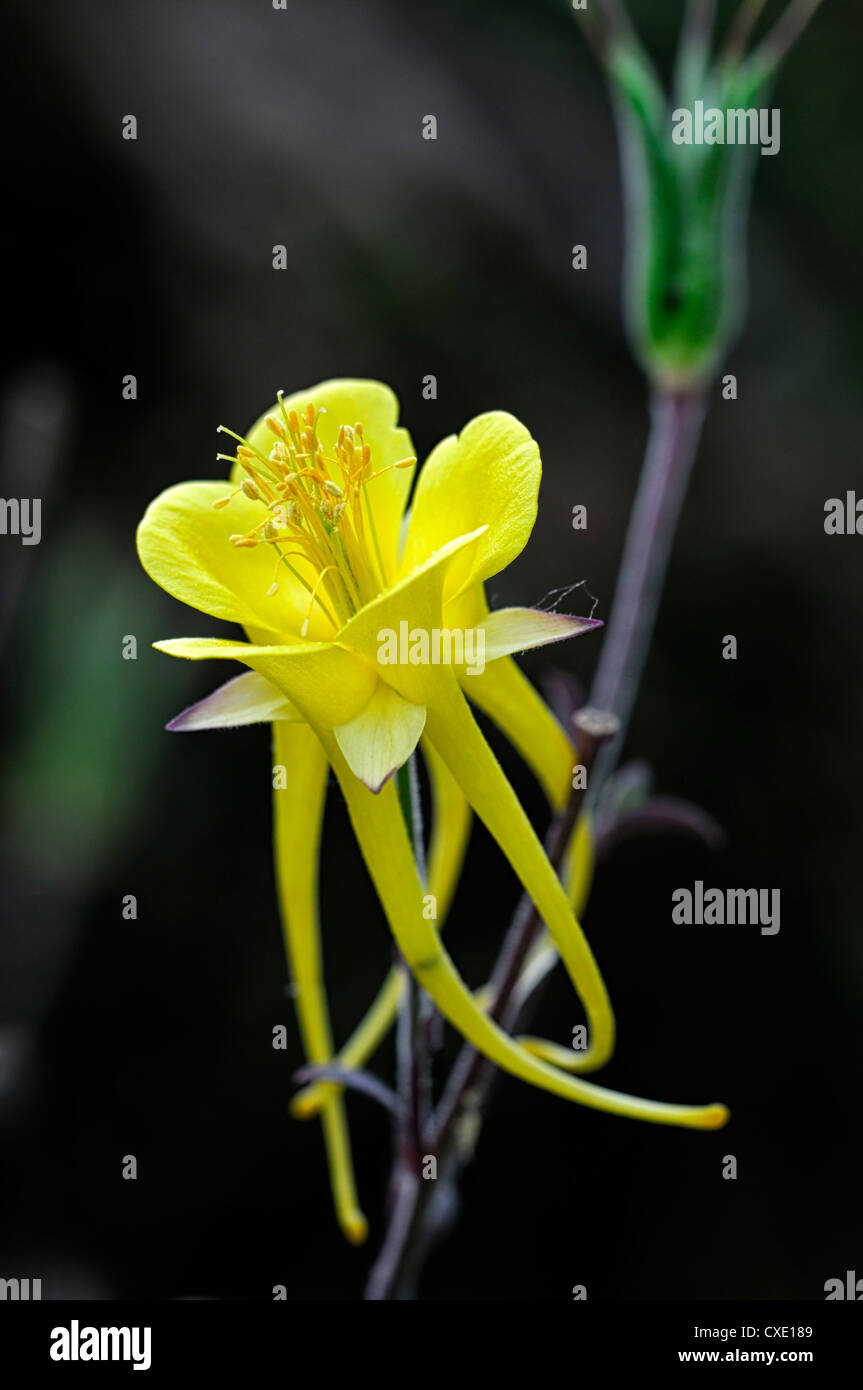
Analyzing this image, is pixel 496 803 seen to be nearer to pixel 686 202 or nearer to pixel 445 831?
pixel 445 831

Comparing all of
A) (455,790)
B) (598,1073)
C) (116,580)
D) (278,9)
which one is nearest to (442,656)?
(455,790)

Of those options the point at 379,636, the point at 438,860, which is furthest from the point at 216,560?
the point at 438,860

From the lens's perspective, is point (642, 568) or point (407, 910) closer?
point (407, 910)

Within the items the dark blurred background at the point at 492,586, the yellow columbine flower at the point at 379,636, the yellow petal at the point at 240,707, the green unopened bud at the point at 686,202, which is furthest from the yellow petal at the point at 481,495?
the dark blurred background at the point at 492,586

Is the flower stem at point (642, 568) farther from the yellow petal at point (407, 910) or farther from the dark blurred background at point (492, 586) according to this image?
the dark blurred background at point (492, 586)

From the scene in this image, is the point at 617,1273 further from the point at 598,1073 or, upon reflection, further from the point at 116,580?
the point at 116,580

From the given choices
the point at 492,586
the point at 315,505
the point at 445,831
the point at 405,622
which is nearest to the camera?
the point at 405,622
